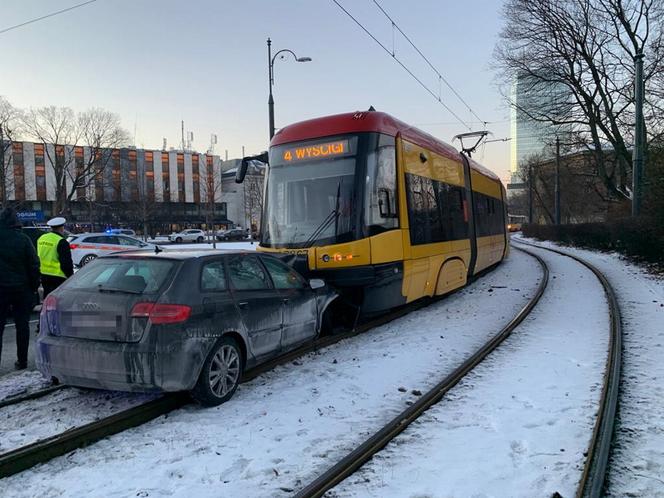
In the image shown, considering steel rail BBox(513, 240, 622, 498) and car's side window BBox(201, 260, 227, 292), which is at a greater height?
car's side window BBox(201, 260, 227, 292)

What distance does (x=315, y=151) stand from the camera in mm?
7801

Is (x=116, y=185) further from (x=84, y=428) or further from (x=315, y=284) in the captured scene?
(x=84, y=428)

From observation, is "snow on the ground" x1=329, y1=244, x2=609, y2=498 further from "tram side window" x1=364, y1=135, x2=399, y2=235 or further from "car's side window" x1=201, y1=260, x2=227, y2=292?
"tram side window" x1=364, y1=135, x2=399, y2=235

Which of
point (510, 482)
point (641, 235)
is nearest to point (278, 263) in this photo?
point (510, 482)

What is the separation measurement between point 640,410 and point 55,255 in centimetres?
737

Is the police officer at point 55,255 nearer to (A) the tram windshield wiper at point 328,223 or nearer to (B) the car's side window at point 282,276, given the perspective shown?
(B) the car's side window at point 282,276

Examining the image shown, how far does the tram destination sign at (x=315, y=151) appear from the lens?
758cm

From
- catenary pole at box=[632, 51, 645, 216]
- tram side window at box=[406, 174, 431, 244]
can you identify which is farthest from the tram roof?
catenary pole at box=[632, 51, 645, 216]

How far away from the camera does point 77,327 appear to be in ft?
14.6

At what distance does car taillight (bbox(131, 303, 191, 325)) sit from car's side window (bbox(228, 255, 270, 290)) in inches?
33.4

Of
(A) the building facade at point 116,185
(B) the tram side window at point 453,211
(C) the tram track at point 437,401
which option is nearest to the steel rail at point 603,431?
(C) the tram track at point 437,401

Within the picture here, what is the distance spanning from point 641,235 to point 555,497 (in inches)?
658

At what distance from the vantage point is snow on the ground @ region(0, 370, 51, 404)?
16.6ft

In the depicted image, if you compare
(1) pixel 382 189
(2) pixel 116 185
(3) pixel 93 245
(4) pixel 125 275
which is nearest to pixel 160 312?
(4) pixel 125 275
